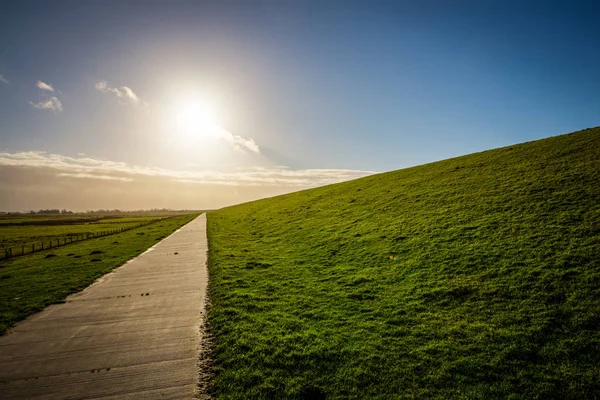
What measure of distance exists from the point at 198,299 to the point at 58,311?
605 cm

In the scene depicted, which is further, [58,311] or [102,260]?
[102,260]

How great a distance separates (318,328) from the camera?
33.1ft

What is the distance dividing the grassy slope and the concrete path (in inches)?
46.4

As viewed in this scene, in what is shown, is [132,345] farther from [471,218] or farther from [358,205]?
[358,205]

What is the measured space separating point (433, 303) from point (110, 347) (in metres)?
12.3

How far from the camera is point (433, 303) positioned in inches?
449

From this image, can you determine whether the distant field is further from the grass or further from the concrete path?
the concrete path

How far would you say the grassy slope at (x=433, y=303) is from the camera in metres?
7.16

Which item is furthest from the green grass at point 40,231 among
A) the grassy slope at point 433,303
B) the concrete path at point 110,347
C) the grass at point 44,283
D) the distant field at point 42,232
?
the grassy slope at point 433,303

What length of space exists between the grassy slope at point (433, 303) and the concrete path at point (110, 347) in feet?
3.86

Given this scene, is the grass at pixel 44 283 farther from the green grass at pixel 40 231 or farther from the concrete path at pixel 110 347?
the green grass at pixel 40 231

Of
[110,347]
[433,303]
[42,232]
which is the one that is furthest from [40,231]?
[433,303]

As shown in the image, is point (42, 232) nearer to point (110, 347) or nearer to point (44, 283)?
point (44, 283)

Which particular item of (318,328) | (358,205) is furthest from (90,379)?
(358,205)
